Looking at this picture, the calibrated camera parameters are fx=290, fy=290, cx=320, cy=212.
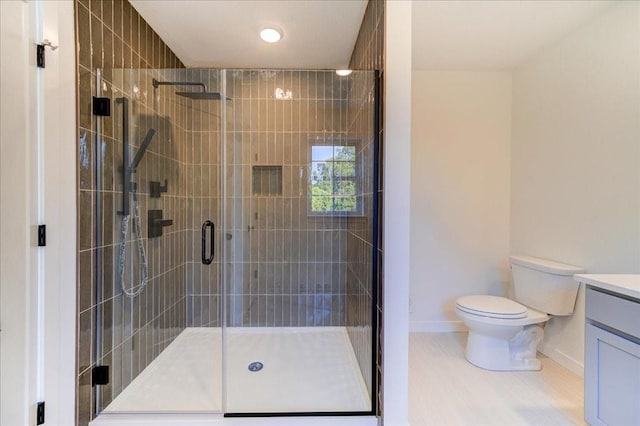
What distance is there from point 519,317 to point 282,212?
1.91 m

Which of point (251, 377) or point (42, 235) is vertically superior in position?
point (42, 235)

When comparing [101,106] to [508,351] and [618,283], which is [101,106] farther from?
[508,351]

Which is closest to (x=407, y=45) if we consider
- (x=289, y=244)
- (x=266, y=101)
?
(x=266, y=101)

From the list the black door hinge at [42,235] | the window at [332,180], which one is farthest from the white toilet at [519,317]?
the black door hinge at [42,235]

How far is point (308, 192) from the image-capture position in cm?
246

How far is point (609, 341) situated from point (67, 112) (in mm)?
2724

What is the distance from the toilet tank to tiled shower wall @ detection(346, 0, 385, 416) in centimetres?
136

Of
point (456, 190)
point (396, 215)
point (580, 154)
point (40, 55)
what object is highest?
point (40, 55)

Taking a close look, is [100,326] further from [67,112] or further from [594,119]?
[594,119]

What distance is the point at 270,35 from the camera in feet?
6.77

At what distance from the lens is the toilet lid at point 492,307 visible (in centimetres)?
198

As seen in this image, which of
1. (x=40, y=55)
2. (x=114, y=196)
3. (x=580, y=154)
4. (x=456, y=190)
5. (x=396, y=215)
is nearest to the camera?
(x=40, y=55)

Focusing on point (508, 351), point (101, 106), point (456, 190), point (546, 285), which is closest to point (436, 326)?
point (508, 351)

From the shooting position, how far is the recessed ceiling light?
2.02 meters
